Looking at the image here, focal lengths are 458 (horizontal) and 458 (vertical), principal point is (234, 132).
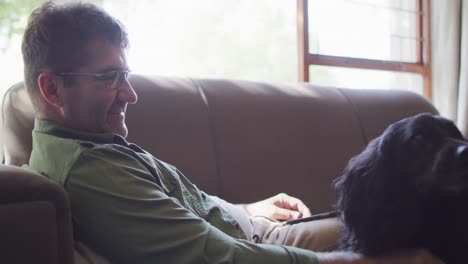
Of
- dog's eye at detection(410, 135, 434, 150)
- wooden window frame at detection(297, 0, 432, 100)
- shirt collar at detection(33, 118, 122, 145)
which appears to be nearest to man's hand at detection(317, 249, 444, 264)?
dog's eye at detection(410, 135, 434, 150)

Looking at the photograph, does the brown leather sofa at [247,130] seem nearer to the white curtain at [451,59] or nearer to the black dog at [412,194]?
the black dog at [412,194]

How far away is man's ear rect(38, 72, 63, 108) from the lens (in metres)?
1.00

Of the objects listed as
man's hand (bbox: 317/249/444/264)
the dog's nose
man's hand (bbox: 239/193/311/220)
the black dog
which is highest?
the dog's nose

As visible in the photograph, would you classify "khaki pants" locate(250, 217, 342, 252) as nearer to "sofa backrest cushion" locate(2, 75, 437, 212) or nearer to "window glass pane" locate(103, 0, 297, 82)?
"sofa backrest cushion" locate(2, 75, 437, 212)

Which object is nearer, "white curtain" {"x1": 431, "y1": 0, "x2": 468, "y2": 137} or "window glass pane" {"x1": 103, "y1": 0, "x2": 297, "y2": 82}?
"window glass pane" {"x1": 103, "y1": 0, "x2": 297, "y2": 82}

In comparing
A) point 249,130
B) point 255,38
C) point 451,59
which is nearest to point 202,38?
point 255,38

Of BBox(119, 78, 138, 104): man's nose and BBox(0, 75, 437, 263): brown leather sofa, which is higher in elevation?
BBox(119, 78, 138, 104): man's nose

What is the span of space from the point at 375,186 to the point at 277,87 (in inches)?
36.4

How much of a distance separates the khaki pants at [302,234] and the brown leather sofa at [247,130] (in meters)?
0.40

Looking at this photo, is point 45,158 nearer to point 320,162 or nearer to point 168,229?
point 168,229

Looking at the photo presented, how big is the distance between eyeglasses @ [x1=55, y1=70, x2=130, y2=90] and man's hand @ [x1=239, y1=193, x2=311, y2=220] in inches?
27.9

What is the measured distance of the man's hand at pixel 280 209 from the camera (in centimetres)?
150

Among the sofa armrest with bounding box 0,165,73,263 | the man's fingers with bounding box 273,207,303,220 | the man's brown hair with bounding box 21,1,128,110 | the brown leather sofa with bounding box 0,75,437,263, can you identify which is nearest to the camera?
the sofa armrest with bounding box 0,165,73,263

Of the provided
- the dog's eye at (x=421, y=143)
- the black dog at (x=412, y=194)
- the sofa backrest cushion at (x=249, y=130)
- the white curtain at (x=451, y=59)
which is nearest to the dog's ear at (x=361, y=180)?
the black dog at (x=412, y=194)
